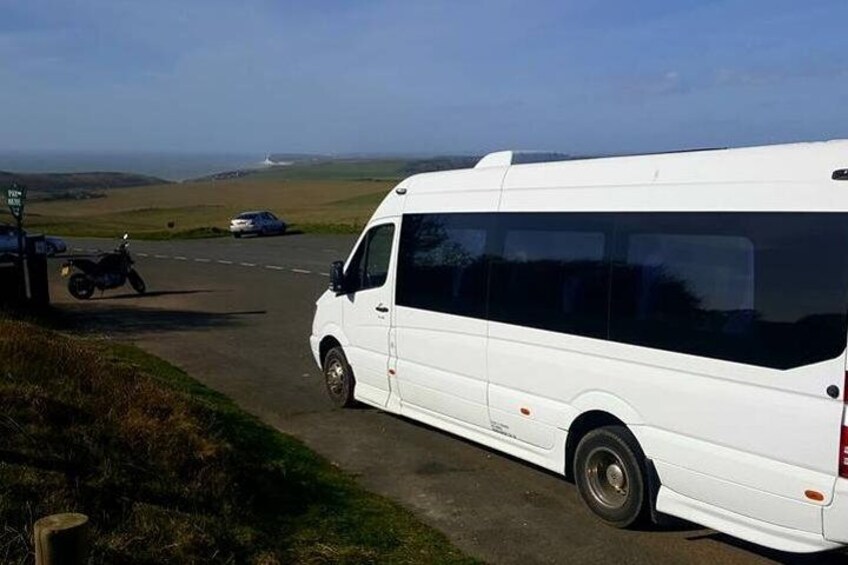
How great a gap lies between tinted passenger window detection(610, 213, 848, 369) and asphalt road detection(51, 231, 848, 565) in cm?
139

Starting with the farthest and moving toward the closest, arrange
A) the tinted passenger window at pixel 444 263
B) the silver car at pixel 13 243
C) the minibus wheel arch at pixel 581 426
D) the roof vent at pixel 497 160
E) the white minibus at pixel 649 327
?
the silver car at pixel 13 243
the roof vent at pixel 497 160
the tinted passenger window at pixel 444 263
the minibus wheel arch at pixel 581 426
the white minibus at pixel 649 327

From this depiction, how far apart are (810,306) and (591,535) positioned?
2.26m

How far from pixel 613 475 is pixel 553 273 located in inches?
63.6

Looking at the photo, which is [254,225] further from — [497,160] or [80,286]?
[497,160]

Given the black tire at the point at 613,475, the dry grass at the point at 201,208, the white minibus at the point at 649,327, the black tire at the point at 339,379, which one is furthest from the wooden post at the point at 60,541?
the dry grass at the point at 201,208

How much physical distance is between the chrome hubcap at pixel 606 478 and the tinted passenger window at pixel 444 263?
5.84ft

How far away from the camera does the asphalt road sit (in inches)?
241

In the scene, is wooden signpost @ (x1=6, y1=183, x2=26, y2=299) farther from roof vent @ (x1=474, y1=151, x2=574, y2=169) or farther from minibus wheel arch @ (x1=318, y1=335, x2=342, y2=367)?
roof vent @ (x1=474, y1=151, x2=574, y2=169)

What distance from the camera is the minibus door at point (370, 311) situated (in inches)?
369

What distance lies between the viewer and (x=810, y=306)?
16.9 feet

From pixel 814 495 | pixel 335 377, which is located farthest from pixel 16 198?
pixel 814 495

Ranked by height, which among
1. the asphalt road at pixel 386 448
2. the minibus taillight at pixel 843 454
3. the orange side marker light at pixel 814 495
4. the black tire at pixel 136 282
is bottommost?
the asphalt road at pixel 386 448

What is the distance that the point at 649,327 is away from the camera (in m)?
6.22

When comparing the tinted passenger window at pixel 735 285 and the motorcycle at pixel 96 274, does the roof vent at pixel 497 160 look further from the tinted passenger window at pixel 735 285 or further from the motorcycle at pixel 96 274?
the motorcycle at pixel 96 274
